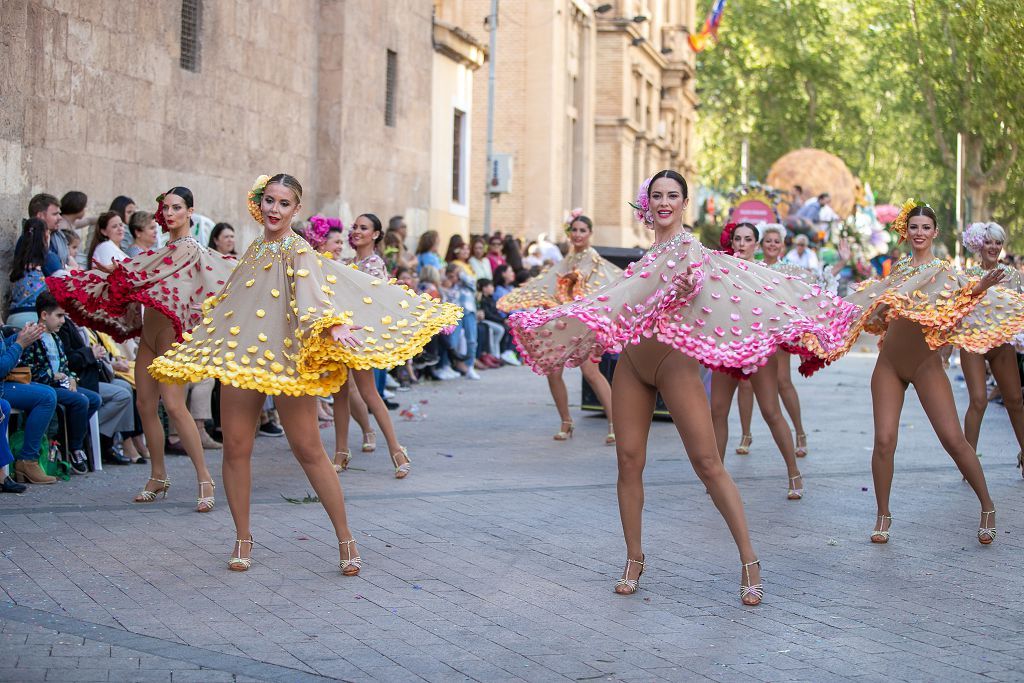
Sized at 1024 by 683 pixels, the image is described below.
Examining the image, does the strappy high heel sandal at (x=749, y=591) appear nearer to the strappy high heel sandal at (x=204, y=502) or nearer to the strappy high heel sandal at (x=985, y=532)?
the strappy high heel sandal at (x=985, y=532)

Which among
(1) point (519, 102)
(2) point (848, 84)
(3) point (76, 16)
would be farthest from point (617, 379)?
(2) point (848, 84)

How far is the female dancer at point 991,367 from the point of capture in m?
10.2

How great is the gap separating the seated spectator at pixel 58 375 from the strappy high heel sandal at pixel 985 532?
6.25 metres

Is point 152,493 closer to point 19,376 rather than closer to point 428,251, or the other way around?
point 19,376

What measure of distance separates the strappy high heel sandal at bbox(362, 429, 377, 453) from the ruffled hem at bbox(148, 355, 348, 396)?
5.05 m

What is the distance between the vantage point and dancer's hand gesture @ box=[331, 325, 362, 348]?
7055 mm

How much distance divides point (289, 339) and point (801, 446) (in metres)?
6.57

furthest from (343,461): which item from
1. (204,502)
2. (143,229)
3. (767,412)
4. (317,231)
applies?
(767,412)

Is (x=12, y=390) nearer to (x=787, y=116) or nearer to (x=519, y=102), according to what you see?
(x=519, y=102)

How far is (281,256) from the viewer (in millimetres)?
7426

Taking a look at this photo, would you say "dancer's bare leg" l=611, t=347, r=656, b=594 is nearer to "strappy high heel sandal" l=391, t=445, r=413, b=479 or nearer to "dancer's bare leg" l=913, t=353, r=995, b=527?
"dancer's bare leg" l=913, t=353, r=995, b=527

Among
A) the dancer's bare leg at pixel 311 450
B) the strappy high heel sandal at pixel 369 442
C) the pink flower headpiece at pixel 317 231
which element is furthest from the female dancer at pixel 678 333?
the strappy high heel sandal at pixel 369 442

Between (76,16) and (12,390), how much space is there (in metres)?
5.02

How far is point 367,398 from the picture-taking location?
11.2 m
